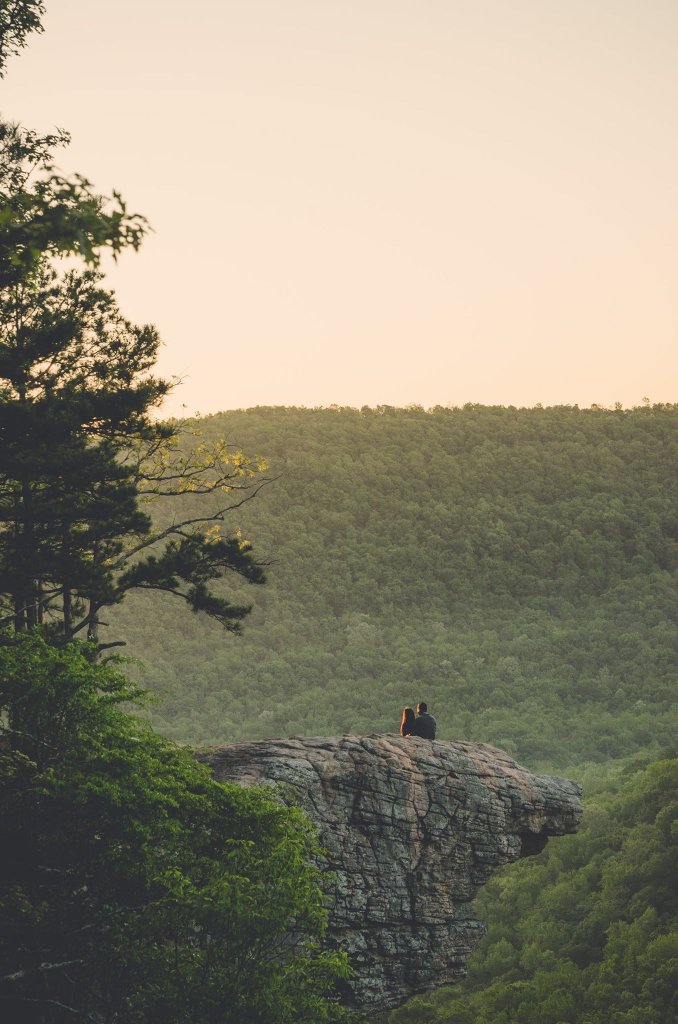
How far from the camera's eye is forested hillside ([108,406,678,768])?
83.8 meters

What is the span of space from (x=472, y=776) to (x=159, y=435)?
10.4 m

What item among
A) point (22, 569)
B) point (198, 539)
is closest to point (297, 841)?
point (22, 569)

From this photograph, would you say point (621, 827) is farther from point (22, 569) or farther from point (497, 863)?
point (22, 569)

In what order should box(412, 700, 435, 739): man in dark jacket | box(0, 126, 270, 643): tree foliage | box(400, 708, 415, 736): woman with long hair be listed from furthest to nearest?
box(400, 708, 415, 736): woman with long hair, box(412, 700, 435, 739): man in dark jacket, box(0, 126, 270, 643): tree foliage

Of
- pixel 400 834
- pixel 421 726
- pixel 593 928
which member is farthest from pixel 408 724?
pixel 593 928

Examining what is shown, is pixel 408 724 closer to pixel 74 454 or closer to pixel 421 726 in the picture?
pixel 421 726

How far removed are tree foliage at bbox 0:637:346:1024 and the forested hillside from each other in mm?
65072


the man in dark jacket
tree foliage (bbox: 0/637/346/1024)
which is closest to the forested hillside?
the man in dark jacket

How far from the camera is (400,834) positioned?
21.5m

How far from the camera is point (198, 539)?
24.2 m

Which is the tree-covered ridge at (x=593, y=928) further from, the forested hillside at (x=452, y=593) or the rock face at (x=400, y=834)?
the rock face at (x=400, y=834)

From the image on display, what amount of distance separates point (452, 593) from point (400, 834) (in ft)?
259

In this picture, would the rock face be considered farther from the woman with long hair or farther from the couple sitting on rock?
the woman with long hair

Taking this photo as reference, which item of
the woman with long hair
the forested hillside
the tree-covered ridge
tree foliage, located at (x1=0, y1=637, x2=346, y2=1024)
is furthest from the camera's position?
the forested hillside
